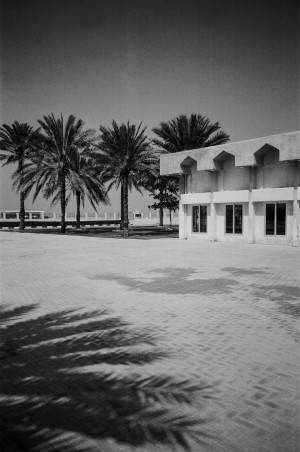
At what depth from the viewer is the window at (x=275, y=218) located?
19.0 m

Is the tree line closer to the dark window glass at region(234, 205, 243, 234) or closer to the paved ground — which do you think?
the dark window glass at region(234, 205, 243, 234)

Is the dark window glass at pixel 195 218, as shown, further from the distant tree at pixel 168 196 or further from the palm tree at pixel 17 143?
the palm tree at pixel 17 143

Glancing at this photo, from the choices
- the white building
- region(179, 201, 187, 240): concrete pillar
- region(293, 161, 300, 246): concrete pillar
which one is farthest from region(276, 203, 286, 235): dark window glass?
the white building

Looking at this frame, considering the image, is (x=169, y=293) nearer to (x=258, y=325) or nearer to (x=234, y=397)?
(x=258, y=325)

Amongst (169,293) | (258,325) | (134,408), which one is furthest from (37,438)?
(169,293)

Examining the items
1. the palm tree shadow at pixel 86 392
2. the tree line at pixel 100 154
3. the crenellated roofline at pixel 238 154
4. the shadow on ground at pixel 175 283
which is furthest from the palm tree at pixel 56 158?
the palm tree shadow at pixel 86 392

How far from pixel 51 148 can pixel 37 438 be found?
1132 inches

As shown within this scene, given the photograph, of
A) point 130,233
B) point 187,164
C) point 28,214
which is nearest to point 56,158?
point 130,233

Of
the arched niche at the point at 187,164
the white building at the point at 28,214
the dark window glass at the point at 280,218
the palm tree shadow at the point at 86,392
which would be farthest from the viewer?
the white building at the point at 28,214

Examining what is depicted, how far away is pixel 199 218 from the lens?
76.5 ft

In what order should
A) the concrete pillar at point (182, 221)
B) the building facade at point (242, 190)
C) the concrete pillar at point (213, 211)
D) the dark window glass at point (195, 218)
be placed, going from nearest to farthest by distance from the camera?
1. the building facade at point (242, 190)
2. the concrete pillar at point (213, 211)
3. the dark window glass at point (195, 218)
4. the concrete pillar at point (182, 221)

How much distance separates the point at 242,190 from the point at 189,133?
10.9m

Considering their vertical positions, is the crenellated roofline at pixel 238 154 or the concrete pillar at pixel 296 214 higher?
the crenellated roofline at pixel 238 154

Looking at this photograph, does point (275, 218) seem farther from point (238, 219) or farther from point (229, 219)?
point (229, 219)
